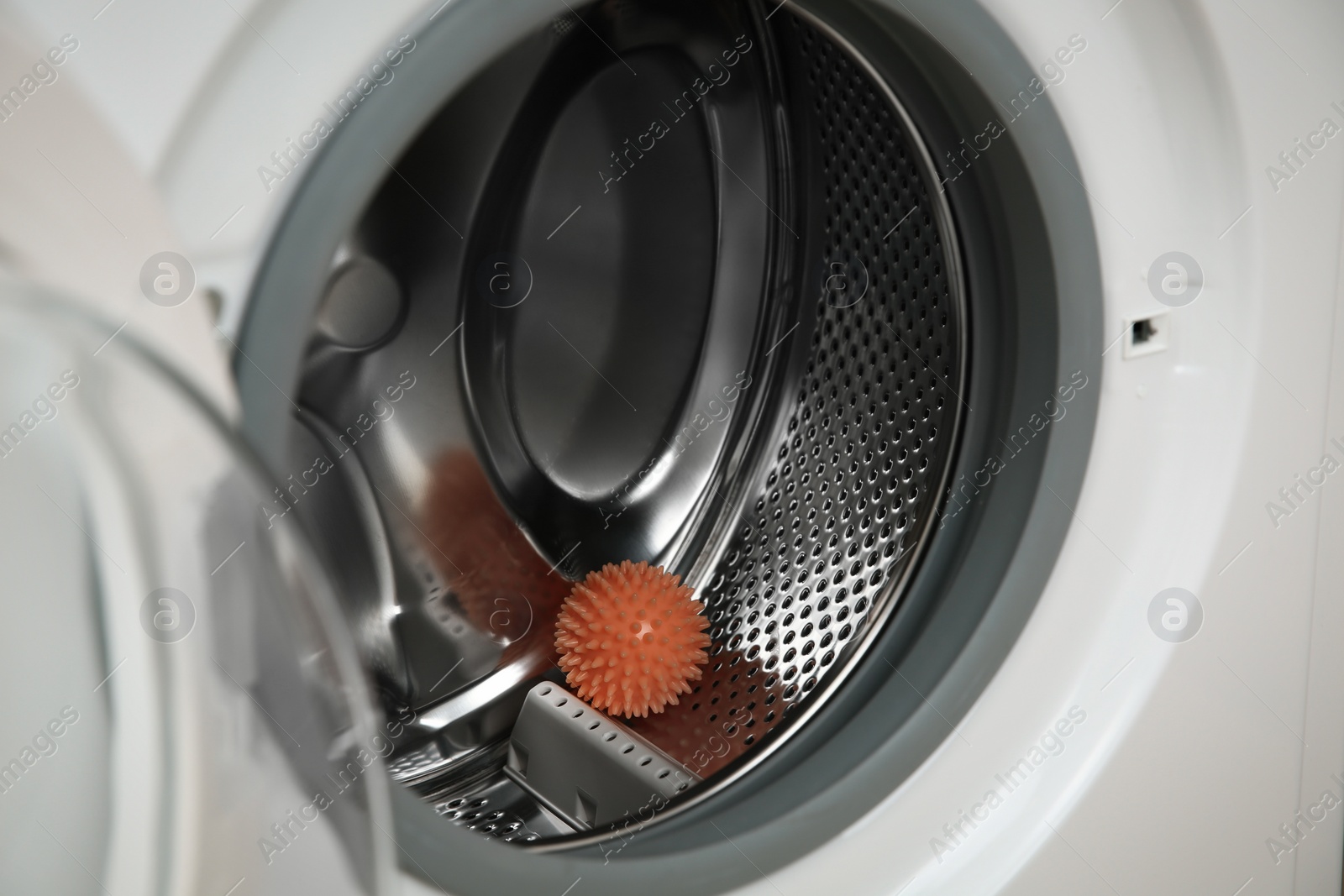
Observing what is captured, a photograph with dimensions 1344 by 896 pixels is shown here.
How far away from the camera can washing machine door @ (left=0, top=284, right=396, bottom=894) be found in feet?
0.79

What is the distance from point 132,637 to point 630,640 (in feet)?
1.63

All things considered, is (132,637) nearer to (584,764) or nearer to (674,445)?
(584,764)

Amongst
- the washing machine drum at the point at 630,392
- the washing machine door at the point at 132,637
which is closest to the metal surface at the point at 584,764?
the washing machine drum at the point at 630,392

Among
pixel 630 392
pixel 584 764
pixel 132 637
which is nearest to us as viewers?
pixel 132 637

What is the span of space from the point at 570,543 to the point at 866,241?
1.20 ft

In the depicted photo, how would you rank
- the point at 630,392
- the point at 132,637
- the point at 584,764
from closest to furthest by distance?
the point at 132,637
the point at 584,764
the point at 630,392

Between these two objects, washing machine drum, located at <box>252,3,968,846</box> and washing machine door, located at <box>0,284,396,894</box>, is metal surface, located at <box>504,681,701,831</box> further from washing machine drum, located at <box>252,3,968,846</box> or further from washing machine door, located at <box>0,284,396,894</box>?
washing machine door, located at <box>0,284,396,894</box>

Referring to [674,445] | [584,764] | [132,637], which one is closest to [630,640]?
[584,764]

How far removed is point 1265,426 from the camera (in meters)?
0.61

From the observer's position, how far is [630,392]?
85 centimetres

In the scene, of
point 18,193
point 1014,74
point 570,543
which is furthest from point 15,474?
point 570,543

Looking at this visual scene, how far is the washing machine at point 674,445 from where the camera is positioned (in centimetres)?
26

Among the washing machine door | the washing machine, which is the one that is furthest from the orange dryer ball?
the washing machine door

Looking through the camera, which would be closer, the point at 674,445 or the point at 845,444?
the point at 845,444
